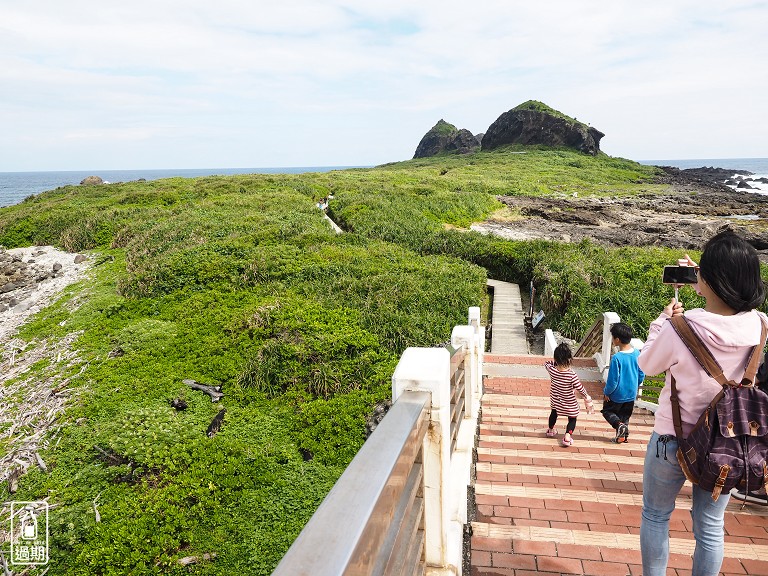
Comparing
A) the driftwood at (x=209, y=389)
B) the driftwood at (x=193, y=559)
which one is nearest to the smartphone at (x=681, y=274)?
the driftwood at (x=193, y=559)

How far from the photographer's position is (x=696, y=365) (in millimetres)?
2375

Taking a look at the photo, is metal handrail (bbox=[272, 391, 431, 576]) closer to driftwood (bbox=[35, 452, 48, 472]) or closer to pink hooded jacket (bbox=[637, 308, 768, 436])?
pink hooded jacket (bbox=[637, 308, 768, 436])

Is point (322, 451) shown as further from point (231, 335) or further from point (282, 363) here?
point (231, 335)

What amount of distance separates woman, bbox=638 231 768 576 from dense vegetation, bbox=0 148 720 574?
199 inches

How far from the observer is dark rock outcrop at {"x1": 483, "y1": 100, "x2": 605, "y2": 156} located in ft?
279

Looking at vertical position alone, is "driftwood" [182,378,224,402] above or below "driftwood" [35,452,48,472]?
above

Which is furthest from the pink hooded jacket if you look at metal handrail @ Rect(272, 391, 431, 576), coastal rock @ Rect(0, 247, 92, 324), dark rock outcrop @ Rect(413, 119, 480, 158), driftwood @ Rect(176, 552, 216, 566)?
dark rock outcrop @ Rect(413, 119, 480, 158)

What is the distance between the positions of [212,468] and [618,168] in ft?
261

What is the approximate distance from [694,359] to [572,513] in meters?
2.06

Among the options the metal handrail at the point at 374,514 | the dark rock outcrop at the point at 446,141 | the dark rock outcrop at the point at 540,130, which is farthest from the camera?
the dark rock outcrop at the point at 446,141

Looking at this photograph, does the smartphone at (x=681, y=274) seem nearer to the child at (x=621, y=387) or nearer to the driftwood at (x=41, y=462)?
the child at (x=621, y=387)

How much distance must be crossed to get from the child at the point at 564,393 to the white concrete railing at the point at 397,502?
7.57 feet

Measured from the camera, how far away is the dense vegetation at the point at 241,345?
22.3 feet

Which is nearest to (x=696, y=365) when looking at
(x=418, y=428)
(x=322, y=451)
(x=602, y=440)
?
(x=418, y=428)
